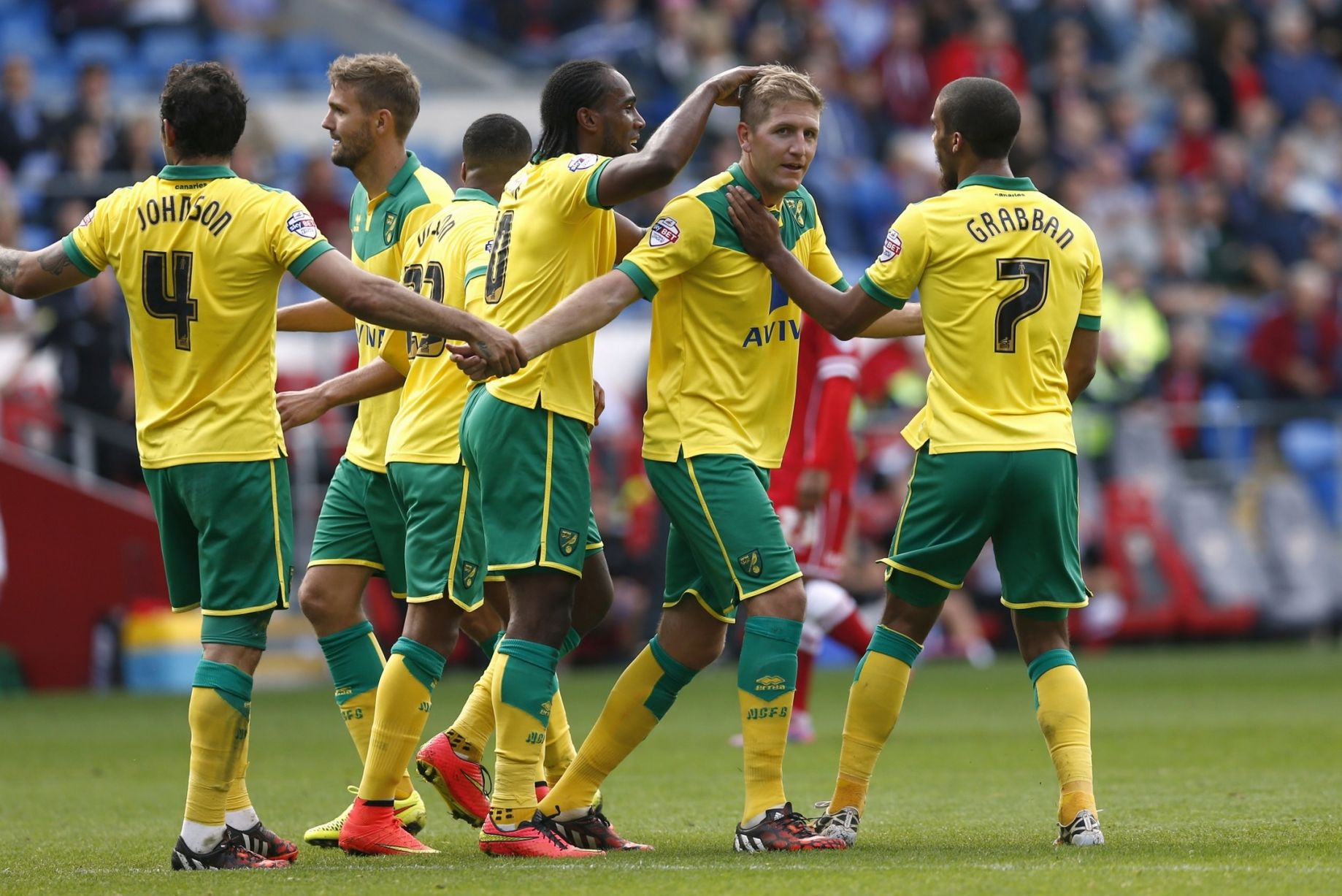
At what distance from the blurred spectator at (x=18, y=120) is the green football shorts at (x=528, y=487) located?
12.4 meters

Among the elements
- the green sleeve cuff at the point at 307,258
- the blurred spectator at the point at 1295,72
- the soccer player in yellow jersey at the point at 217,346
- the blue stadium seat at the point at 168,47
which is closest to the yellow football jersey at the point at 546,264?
the soccer player in yellow jersey at the point at 217,346

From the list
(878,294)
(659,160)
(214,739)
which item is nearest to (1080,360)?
(878,294)

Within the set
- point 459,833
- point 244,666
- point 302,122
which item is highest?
point 302,122

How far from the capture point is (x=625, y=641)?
16438 millimetres

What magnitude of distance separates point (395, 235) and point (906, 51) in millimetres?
15577

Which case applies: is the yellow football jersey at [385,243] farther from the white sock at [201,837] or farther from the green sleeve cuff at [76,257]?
the white sock at [201,837]

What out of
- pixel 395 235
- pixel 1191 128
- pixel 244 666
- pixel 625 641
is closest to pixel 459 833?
pixel 244 666

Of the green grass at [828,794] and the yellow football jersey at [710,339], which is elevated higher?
the yellow football jersey at [710,339]

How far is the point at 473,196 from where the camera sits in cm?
711

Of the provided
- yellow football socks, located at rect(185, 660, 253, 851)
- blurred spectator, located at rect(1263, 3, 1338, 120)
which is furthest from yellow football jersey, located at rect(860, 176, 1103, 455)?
blurred spectator, located at rect(1263, 3, 1338, 120)

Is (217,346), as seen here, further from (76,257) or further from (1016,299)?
(1016,299)

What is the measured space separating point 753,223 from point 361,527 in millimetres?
1890

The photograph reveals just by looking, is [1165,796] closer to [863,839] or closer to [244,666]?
[863,839]

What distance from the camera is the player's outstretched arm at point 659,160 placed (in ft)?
20.1
